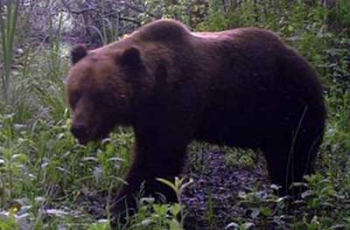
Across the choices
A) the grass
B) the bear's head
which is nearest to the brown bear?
the bear's head

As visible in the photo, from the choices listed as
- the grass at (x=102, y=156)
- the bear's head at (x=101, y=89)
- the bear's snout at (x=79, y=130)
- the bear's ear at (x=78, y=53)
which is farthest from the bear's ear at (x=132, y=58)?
the grass at (x=102, y=156)

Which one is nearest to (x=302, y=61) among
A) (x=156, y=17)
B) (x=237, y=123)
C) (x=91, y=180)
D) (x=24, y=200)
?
(x=237, y=123)

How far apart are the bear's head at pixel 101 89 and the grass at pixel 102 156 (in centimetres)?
38

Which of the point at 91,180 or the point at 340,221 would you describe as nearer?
the point at 340,221

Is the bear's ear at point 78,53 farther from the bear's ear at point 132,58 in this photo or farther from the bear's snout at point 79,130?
the bear's snout at point 79,130

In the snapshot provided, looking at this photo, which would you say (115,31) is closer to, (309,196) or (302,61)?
(302,61)

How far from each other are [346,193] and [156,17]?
4.65 m

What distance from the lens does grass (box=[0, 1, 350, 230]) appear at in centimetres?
488

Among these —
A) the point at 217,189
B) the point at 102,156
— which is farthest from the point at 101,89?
the point at 217,189

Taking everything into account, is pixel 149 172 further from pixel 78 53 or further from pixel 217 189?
pixel 217 189

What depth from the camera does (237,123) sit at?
5.75m

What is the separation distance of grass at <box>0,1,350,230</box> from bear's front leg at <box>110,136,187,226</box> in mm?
86

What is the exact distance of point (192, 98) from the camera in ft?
17.6

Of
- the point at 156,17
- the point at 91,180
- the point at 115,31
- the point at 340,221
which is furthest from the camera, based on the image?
the point at 156,17
